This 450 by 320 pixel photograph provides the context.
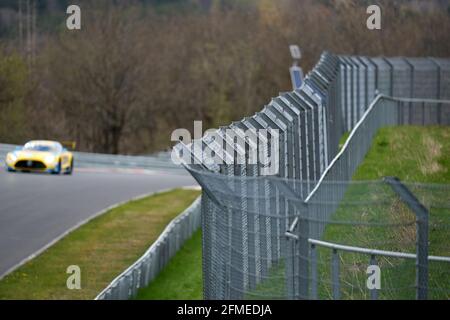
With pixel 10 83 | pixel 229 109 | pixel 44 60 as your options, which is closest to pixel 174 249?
pixel 10 83

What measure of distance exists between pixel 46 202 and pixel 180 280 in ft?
22.1

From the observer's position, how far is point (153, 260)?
1878cm

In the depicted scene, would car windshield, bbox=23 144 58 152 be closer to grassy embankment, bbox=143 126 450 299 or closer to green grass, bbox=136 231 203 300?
grassy embankment, bbox=143 126 450 299

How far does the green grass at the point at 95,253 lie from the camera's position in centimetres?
1695

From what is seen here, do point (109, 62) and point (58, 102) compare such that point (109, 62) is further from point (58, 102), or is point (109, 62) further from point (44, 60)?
point (44, 60)

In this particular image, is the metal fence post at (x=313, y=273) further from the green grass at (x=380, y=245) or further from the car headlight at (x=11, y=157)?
the car headlight at (x=11, y=157)

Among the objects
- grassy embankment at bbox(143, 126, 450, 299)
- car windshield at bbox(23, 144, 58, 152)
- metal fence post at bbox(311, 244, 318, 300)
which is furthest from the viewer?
car windshield at bbox(23, 144, 58, 152)

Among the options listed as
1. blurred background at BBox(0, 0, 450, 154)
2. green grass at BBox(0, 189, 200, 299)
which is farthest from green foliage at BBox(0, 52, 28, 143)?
green grass at BBox(0, 189, 200, 299)

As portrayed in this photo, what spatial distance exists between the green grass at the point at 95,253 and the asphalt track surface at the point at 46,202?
37 cm

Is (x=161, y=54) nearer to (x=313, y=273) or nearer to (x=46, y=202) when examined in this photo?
(x=46, y=202)

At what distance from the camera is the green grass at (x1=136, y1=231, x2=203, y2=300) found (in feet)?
57.1

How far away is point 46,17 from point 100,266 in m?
25.6

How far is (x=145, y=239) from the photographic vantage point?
23.1 meters

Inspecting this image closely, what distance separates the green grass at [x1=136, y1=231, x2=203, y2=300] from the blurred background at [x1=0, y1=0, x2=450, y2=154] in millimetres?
11380
